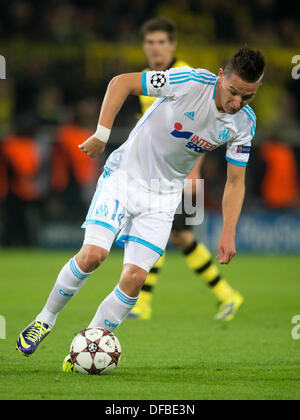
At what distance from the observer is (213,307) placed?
8.11m

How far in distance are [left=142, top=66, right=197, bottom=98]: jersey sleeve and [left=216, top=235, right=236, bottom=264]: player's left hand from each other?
965mm

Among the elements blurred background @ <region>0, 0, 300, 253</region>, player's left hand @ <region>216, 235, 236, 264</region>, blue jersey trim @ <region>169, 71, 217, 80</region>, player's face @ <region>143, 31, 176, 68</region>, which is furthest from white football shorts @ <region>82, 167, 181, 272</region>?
blurred background @ <region>0, 0, 300, 253</region>

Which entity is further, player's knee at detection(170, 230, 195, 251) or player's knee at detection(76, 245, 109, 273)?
player's knee at detection(170, 230, 195, 251)

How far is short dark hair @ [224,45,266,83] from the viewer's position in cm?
460

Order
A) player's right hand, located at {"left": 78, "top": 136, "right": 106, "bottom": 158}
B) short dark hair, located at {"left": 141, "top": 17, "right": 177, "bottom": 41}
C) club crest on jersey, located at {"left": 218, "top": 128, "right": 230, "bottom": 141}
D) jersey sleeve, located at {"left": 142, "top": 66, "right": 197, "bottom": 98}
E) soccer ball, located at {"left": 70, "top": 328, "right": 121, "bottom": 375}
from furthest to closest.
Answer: short dark hair, located at {"left": 141, "top": 17, "right": 177, "bottom": 41}
club crest on jersey, located at {"left": 218, "top": 128, "right": 230, "bottom": 141}
jersey sleeve, located at {"left": 142, "top": 66, "right": 197, "bottom": 98}
soccer ball, located at {"left": 70, "top": 328, "right": 121, "bottom": 375}
player's right hand, located at {"left": 78, "top": 136, "right": 106, "bottom": 158}

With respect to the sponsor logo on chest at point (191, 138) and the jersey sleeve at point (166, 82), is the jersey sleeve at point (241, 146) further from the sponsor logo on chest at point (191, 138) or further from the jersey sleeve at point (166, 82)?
the jersey sleeve at point (166, 82)

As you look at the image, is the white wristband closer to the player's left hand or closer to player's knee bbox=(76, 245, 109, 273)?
player's knee bbox=(76, 245, 109, 273)

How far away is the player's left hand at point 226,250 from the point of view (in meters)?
4.98

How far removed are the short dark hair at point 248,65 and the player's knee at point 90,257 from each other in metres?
1.32

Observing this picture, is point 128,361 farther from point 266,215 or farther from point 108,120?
point 266,215

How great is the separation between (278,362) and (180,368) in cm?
71


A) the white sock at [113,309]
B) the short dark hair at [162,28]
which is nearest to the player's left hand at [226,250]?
the white sock at [113,309]
